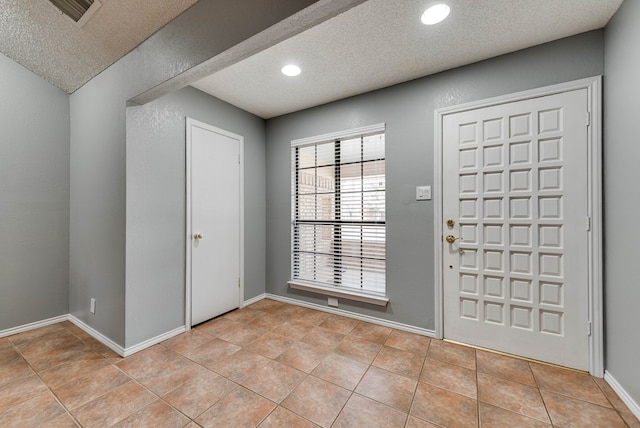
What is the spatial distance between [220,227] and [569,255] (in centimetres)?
311

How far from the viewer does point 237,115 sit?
3121mm

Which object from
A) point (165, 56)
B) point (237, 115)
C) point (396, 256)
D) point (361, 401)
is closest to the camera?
point (361, 401)

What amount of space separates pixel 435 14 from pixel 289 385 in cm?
261

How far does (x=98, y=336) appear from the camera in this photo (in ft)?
7.75

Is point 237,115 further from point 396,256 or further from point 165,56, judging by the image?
point 396,256

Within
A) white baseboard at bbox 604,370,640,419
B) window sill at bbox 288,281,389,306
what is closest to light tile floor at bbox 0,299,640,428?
white baseboard at bbox 604,370,640,419

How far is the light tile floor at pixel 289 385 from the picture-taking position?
4.79 feet

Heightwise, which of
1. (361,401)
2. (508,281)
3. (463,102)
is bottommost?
(361,401)

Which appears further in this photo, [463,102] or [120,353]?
[463,102]

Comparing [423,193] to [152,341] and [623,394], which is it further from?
[152,341]

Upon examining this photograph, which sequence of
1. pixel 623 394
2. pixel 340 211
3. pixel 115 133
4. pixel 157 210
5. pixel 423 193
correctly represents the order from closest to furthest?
pixel 623 394
pixel 115 133
pixel 157 210
pixel 423 193
pixel 340 211

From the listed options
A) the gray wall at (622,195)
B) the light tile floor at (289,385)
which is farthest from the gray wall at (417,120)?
the light tile floor at (289,385)

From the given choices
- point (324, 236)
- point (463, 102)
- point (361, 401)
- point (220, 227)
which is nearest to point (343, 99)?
point (463, 102)

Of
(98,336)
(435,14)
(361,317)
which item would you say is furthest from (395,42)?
(98,336)
